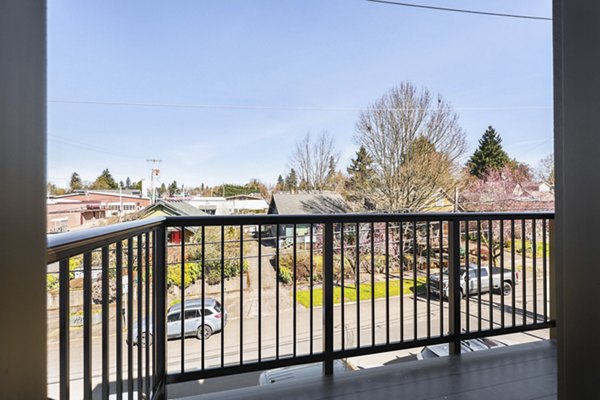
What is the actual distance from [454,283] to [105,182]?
28.5ft

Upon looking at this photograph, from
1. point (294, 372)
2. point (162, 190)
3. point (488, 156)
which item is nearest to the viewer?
point (294, 372)

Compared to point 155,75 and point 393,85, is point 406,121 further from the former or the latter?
point 155,75

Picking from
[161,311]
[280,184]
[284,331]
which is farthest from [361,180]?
[161,311]

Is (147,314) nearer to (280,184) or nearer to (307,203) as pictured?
(307,203)

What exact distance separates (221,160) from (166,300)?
1043 centimetres

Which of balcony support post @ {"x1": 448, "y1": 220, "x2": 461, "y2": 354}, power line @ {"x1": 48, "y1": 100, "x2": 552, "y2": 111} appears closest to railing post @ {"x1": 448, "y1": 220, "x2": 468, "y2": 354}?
balcony support post @ {"x1": 448, "y1": 220, "x2": 461, "y2": 354}

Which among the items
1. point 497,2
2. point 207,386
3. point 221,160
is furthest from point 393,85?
point 207,386

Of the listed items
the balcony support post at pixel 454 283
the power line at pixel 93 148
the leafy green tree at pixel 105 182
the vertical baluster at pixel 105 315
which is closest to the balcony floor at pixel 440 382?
the balcony support post at pixel 454 283

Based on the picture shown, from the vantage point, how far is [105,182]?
8.23m
